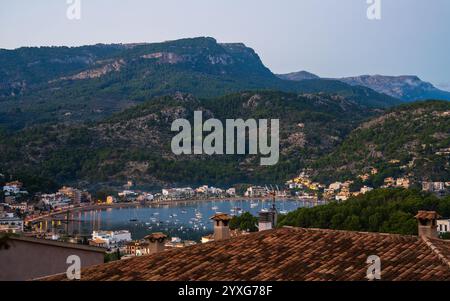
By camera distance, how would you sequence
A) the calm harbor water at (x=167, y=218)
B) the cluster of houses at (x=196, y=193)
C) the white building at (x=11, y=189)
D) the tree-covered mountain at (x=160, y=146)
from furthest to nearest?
the cluster of houses at (x=196, y=193)
the tree-covered mountain at (x=160, y=146)
the white building at (x=11, y=189)
the calm harbor water at (x=167, y=218)

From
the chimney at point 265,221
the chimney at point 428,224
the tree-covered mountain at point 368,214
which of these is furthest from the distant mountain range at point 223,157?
the chimney at point 428,224

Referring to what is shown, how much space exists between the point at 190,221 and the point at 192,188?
50.1 m

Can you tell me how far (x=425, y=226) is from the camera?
12.6m

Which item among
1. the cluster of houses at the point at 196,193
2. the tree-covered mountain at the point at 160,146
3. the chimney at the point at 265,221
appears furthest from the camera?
the cluster of houses at the point at 196,193

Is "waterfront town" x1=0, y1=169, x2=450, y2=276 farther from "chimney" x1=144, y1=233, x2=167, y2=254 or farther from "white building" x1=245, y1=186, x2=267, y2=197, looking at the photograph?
"chimney" x1=144, y1=233, x2=167, y2=254

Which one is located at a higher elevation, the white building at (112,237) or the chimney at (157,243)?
the chimney at (157,243)

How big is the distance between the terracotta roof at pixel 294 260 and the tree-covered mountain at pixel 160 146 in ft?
464

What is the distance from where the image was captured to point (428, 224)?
12.7 meters

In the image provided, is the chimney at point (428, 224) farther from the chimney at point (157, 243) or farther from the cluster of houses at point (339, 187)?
the cluster of houses at point (339, 187)

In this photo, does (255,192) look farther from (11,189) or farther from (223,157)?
(11,189)

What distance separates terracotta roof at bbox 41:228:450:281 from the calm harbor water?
75.3 m

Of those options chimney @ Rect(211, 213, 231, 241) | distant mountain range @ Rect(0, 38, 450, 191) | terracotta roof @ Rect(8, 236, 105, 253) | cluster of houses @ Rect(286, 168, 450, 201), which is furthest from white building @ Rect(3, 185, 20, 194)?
chimney @ Rect(211, 213, 231, 241)

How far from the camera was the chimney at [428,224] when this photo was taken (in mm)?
12609

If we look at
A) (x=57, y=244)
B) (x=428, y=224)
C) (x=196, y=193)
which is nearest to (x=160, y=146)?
(x=196, y=193)
